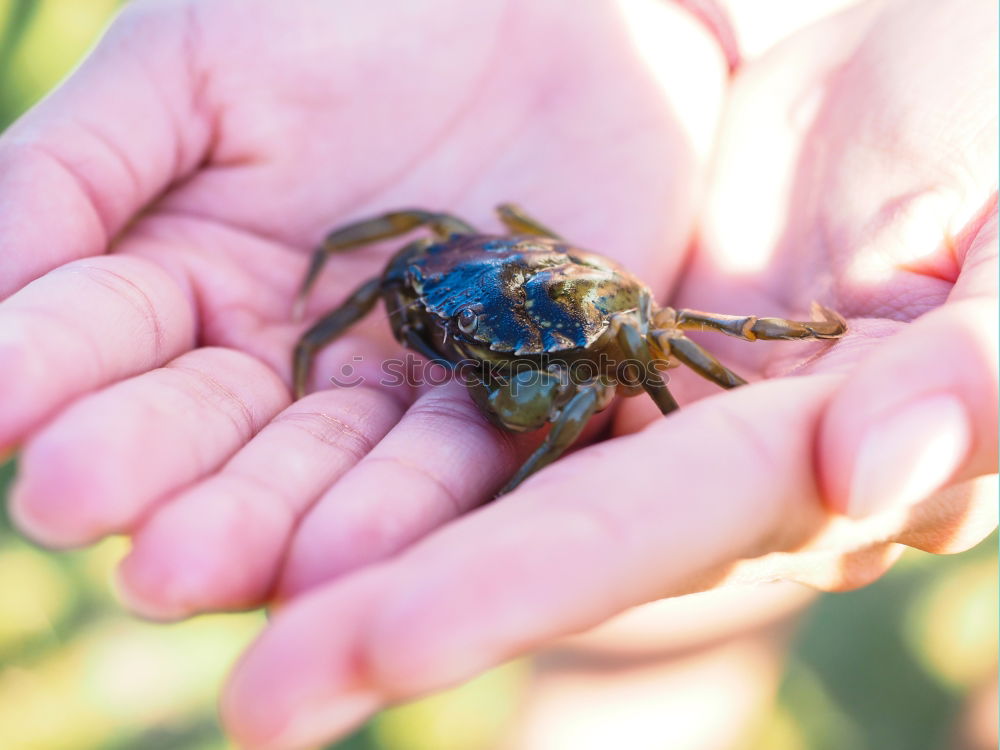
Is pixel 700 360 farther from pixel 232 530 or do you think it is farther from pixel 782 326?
pixel 232 530

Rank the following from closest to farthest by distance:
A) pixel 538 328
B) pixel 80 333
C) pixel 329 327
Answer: pixel 80 333
pixel 538 328
pixel 329 327

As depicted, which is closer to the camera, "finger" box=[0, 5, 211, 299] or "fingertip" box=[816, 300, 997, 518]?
"fingertip" box=[816, 300, 997, 518]

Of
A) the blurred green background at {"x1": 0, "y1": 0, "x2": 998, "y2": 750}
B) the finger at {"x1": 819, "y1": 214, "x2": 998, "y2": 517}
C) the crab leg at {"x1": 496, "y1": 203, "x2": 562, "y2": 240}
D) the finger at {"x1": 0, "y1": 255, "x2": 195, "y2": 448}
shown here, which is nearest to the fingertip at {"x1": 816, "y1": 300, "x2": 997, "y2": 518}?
the finger at {"x1": 819, "y1": 214, "x2": 998, "y2": 517}

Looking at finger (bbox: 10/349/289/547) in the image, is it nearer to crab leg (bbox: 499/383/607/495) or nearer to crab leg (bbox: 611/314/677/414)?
crab leg (bbox: 499/383/607/495)

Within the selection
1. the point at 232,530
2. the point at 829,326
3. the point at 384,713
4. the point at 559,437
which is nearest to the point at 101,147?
the point at 232,530

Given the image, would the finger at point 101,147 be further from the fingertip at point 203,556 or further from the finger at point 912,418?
the finger at point 912,418

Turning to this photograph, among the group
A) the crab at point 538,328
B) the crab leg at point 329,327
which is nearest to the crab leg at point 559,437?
the crab at point 538,328

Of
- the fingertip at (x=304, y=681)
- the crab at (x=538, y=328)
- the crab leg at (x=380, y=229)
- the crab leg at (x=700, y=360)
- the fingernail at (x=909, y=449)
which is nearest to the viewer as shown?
the fingertip at (x=304, y=681)
